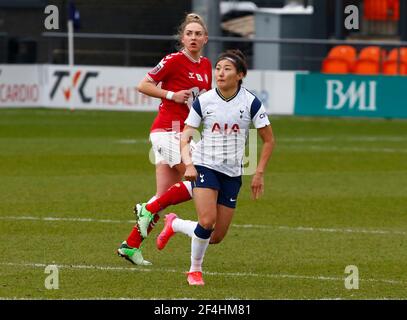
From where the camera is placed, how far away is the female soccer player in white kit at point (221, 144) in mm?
10383

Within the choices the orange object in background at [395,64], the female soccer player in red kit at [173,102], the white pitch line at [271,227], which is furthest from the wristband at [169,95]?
the orange object in background at [395,64]

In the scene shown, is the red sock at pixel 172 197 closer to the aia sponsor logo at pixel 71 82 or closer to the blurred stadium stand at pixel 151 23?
the aia sponsor logo at pixel 71 82

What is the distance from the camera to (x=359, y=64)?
30.5m

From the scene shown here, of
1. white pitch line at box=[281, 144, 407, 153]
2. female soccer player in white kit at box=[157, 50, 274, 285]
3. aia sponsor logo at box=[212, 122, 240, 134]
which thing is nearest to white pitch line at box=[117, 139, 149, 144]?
white pitch line at box=[281, 144, 407, 153]

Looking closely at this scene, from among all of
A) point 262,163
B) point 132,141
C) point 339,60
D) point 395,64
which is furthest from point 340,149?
point 262,163

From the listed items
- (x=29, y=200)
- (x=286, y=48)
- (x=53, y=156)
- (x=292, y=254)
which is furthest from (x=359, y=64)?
(x=292, y=254)

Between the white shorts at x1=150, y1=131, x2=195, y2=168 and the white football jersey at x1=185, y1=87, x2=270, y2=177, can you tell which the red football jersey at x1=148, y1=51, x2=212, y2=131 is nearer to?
the white shorts at x1=150, y1=131, x2=195, y2=168

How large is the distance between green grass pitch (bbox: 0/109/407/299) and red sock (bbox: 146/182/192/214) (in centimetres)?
54

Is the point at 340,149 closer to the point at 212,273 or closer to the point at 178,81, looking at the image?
the point at 178,81

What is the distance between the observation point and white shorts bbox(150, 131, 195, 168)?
11.5 m

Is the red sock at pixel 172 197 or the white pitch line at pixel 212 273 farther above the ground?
the red sock at pixel 172 197

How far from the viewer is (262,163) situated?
1041 cm

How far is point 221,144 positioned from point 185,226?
0.99 metres

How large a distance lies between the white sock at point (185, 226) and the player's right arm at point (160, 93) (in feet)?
3.56
